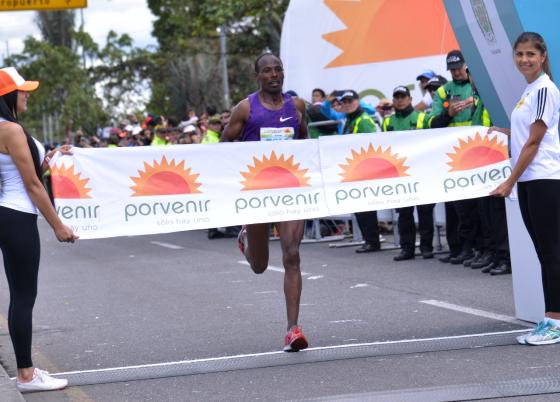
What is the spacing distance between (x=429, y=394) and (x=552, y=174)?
1939mm

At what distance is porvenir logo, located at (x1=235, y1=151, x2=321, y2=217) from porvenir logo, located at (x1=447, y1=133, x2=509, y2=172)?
3.64 feet

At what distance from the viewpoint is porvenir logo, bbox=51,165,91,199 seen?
Result: 8.50 m

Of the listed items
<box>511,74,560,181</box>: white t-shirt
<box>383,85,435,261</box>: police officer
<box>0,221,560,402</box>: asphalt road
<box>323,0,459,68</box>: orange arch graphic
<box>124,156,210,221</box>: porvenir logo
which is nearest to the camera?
<box>0,221,560,402</box>: asphalt road

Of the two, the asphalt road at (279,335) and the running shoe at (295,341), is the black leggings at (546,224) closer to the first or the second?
Answer: the asphalt road at (279,335)

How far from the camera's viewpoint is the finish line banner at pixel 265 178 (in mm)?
8609

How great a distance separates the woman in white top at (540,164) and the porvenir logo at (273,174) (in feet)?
5.64

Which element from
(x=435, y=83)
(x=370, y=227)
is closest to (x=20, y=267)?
(x=435, y=83)

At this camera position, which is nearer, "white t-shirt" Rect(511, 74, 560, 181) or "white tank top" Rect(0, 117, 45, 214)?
"white tank top" Rect(0, 117, 45, 214)

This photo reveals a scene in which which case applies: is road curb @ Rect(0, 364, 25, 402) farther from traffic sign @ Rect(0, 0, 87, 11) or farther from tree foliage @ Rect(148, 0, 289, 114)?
tree foliage @ Rect(148, 0, 289, 114)

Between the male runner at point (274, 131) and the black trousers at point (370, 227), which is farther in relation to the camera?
the black trousers at point (370, 227)

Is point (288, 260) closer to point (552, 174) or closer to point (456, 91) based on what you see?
point (552, 174)

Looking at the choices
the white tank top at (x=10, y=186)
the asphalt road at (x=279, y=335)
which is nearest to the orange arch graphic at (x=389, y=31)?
the asphalt road at (x=279, y=335)

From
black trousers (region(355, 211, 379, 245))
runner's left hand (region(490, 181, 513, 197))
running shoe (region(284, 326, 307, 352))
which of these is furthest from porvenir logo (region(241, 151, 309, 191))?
black trousers (region(355, 211, 379, 245))

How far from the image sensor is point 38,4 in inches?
810
